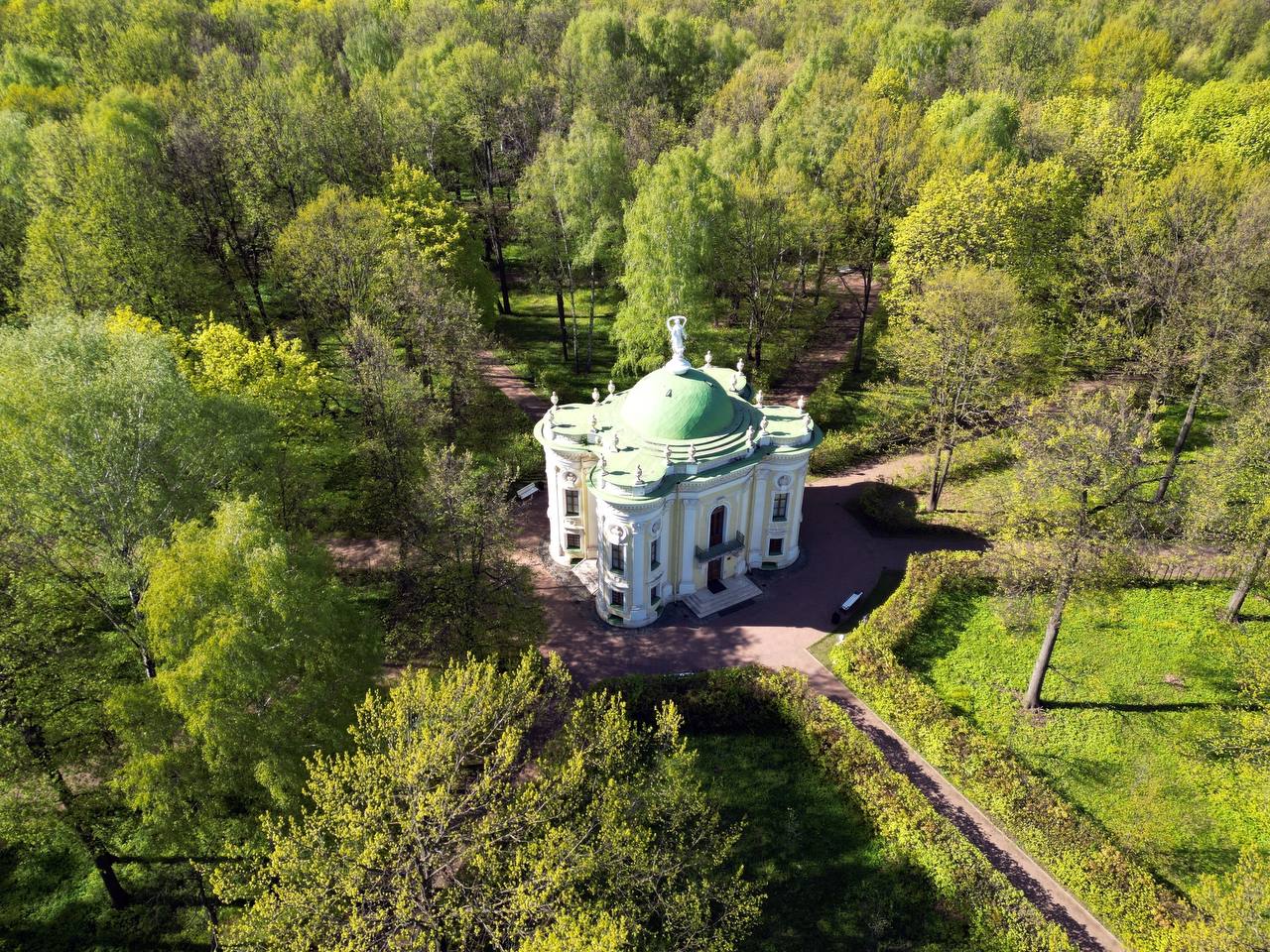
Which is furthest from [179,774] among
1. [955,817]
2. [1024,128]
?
[1024,128]

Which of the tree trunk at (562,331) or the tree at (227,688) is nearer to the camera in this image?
the tree at (227,688)

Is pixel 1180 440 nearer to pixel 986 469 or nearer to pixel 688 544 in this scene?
pixel 986 469

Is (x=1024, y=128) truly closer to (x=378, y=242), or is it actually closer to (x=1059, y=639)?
(x=1059, y=639)

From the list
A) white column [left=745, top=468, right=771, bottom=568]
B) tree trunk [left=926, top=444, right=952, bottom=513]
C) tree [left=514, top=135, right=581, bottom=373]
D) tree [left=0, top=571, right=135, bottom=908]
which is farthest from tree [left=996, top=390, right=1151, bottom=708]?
tree [left=514, top=135, right=581, bottom=373]

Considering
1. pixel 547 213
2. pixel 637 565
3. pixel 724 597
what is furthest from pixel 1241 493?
pixel 547 213

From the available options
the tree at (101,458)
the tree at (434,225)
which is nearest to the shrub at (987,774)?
the tree at (101,458)

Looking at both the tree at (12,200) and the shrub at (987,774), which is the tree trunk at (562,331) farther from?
the tree at (12,200)
